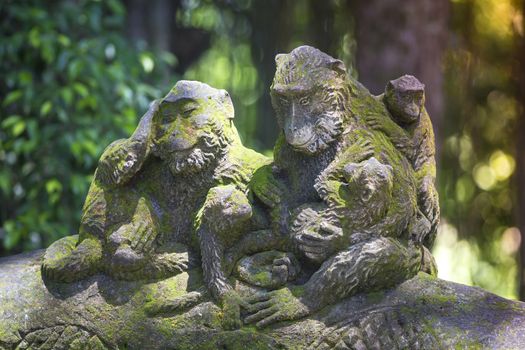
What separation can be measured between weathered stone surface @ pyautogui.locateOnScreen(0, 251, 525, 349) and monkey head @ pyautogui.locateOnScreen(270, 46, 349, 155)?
21.8 inches

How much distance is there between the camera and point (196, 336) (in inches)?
120

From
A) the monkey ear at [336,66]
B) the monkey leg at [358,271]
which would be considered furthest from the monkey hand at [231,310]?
the monkey ear at [336,66]

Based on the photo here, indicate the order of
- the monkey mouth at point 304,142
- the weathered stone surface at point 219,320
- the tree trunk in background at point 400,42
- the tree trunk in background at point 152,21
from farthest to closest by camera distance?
the tree trunk in background at point 152,21 < the tree trunk in background at point 400,42 < the monkey mouth at point 304,142 < the weathered stone surface at point 219,320

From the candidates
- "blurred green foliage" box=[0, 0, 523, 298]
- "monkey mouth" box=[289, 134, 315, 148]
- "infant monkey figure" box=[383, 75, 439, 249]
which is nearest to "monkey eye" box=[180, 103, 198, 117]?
"monkey mouth" box=[289, 134, 315, 148]

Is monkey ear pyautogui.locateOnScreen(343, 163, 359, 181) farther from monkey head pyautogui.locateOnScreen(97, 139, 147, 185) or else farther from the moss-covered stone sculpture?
monkey head pyautogui.locateOnScreen(97, 139, 147, 185)

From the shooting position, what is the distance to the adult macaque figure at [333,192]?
2957 mm

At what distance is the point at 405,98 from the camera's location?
10.6ft

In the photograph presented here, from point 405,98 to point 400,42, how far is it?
178 cm

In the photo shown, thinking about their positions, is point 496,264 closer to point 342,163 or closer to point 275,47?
point 275,47

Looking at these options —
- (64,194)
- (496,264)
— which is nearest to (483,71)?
(496,264)

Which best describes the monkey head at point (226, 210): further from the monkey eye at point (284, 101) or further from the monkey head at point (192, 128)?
the monkey eye at point (284, 101)

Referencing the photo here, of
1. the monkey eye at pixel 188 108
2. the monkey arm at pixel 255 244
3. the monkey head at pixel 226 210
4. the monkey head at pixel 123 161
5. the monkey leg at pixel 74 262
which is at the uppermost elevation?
the monkey eye at pixel 188 108

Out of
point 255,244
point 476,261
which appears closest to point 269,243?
point 255,244

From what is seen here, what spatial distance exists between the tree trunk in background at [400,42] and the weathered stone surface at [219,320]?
80.7 inches
